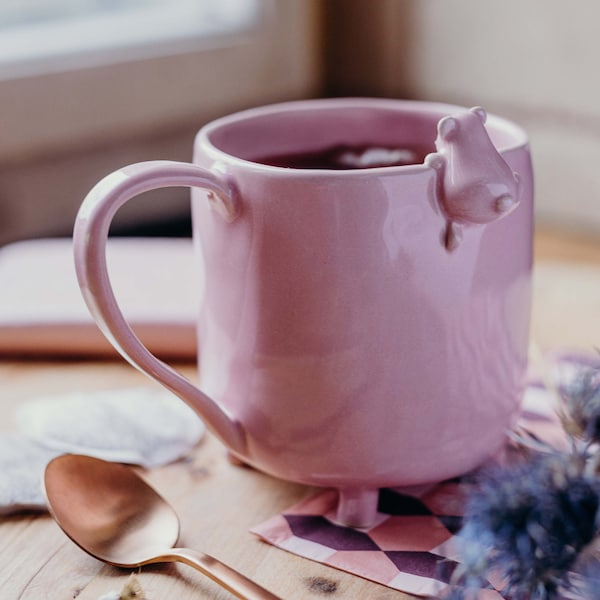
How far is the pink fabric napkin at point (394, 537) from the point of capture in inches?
14.6

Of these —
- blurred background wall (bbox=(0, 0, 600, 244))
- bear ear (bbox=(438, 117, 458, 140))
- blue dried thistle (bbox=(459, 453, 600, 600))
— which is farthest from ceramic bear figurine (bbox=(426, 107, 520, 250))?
blurred background wall (bbox=(0, 0, 600, 244))

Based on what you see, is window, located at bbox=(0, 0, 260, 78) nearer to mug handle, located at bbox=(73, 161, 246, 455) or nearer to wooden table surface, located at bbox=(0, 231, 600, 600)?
wooden table surface, located at bbox=(0, 231, 600, 600)

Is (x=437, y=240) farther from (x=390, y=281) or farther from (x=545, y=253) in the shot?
(x=545, y=253)

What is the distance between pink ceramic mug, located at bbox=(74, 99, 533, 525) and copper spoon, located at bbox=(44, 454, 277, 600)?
0.15 ft

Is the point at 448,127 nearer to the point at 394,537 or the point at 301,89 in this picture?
the point at 394,537

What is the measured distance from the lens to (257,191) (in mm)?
370

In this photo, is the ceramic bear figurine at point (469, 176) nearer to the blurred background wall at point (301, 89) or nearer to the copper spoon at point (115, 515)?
Result: the copper spoon at point (115, 515)

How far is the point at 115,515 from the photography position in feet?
1.31

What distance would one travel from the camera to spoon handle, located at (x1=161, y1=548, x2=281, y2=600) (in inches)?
13.3

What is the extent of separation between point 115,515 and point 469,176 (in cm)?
21

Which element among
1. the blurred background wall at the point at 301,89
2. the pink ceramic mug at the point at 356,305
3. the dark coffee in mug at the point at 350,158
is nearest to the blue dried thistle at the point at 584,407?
the pink ceramic mug at the point at 356,305

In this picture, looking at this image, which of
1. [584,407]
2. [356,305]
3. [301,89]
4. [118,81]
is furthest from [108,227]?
[301,89]

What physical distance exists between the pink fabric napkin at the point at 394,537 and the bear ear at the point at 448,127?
0.53 feet

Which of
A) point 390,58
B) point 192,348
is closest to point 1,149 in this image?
point 192,348
